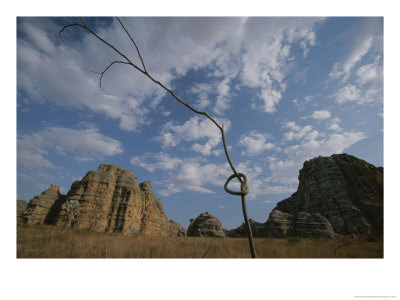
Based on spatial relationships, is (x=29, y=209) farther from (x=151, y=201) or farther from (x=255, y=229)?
(x=255, y=229)

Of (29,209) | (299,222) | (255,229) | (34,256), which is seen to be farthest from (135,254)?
(29,209)

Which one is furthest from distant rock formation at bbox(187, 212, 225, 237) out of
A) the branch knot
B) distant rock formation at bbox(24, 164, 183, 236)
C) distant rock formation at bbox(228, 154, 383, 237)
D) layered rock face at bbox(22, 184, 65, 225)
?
the branch knot

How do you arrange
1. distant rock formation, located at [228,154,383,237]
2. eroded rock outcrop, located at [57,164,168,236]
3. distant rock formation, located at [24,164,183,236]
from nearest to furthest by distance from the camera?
distant rock formation, located at [228,154,383,237], eroded rock outcrop, located at [57,164,168,236], distant rock formation, located at [24,164,183,236]

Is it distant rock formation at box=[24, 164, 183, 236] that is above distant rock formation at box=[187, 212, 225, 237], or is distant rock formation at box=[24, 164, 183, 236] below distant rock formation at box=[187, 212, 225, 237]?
above

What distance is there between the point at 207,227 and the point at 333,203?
62.8ft

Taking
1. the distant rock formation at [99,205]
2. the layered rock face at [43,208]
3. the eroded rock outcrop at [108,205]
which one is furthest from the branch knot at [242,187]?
the layered rock face at [43,208]

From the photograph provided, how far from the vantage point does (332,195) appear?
26.2 m

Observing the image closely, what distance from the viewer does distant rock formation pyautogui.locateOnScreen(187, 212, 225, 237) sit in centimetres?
2319

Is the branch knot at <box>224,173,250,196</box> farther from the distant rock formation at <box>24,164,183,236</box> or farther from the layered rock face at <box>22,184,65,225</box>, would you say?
the layered rock face at <box>22,184,65,225</box>

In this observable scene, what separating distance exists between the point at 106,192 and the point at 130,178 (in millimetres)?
4821

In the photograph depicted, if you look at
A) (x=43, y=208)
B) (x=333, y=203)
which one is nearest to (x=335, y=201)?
(x=333, y=203)

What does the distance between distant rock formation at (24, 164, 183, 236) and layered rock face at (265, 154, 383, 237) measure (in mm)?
21135

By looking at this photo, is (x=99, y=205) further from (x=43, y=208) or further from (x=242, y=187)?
(x=242, y=187)

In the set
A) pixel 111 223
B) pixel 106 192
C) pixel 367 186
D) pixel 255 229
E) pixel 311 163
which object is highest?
pixel 311 163
